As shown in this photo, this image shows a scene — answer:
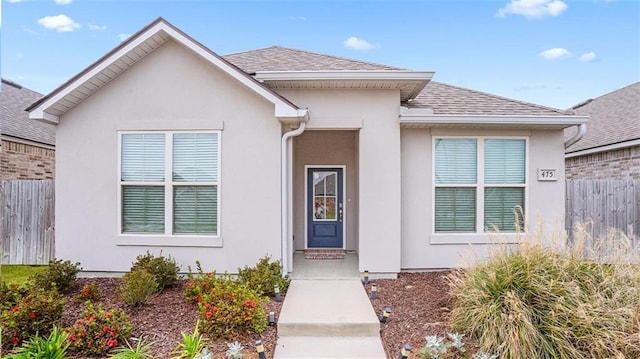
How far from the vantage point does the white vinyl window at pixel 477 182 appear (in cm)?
753

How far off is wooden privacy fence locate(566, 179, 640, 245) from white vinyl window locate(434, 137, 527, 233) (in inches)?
85.9

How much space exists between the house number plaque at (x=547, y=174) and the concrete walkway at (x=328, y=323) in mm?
4711

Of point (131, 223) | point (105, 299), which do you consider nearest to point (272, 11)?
point (131, 223)

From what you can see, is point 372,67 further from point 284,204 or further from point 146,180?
point 146,180

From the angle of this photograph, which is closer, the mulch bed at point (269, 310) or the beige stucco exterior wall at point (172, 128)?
the mulch bed at point (269, 310)

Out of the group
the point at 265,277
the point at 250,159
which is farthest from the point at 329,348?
the point at 250,159

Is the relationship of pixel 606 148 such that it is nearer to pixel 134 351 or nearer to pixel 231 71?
pixel 231 71

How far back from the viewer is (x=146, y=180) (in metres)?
7.01

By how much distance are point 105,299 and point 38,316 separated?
4.54 feet

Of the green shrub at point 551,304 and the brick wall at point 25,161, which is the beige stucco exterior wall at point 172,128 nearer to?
the green shrub at point 551,304

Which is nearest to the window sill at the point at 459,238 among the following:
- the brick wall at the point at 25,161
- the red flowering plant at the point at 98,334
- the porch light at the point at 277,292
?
the porch light at the point at 277,292

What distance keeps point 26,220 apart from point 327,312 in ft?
26.6

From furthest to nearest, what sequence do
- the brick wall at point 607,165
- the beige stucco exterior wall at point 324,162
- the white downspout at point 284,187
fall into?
the brick wall at point 607,165 → the beige stucco exterior wall at point 324,162 → the white downspout at point 284,187

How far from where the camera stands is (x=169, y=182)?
22.8 feet
